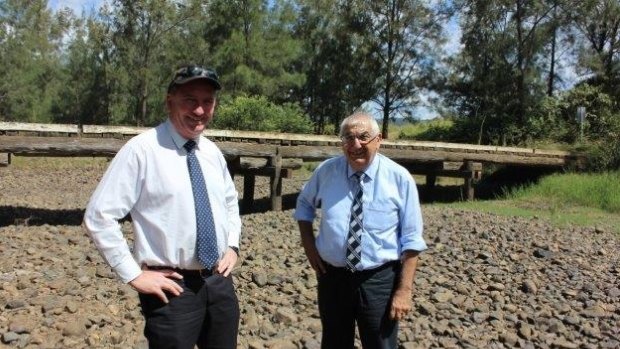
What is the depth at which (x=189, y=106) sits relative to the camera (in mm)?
2615

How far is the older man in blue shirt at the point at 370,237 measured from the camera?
10.1 ft

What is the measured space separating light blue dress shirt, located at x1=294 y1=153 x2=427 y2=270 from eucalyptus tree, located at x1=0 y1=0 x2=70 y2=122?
32.6m

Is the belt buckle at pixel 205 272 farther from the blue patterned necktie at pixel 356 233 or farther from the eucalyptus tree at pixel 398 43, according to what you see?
the eucalyptus tree at pixel 398 43

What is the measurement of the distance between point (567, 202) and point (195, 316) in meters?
14.1

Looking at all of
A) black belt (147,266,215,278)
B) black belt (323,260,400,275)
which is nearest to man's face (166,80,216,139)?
black belt (147,266,215,278)

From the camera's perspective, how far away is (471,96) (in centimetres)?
3281

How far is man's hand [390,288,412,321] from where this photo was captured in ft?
10.1

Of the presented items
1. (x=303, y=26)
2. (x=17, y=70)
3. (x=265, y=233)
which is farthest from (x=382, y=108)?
(x=265, y=233)

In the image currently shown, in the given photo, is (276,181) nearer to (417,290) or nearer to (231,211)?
(417,290)

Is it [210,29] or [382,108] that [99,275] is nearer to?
[210,29]

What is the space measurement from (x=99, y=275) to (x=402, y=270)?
5.10 meters

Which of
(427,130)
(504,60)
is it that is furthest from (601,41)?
(427,130)

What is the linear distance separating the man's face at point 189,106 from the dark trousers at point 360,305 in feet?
3.67

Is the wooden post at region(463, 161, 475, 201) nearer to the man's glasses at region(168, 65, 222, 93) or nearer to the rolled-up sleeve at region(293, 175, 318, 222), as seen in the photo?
the rolled-up sleeve at region(293, 175, 318, 222)
